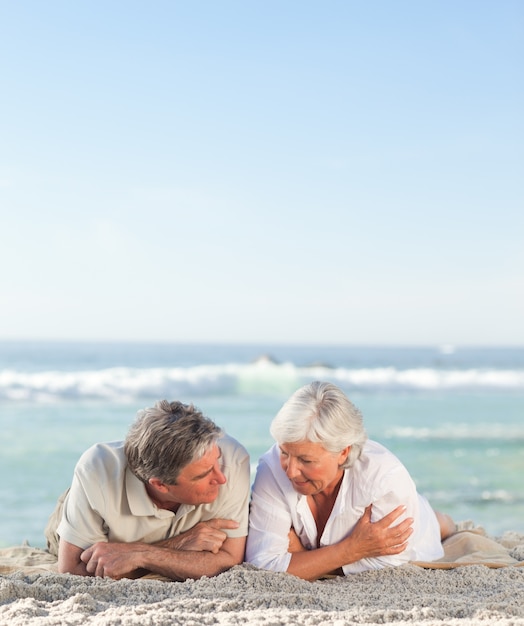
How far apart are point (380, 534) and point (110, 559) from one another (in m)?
1.08

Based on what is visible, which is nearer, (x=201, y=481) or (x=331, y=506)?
(x=201, y=481)

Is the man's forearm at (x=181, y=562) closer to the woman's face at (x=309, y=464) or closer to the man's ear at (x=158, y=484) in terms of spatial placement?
the man's ear at (x=158, y=484)

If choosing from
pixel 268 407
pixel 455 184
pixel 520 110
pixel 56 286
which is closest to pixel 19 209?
pixel 56 286

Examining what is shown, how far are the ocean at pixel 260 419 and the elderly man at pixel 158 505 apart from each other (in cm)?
189

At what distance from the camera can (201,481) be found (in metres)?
2.75

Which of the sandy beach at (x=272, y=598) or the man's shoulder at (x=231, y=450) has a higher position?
the man's shoulder at (x=231, y=450)

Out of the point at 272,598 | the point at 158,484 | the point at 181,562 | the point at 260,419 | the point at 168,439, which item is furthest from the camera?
the point at 260,419

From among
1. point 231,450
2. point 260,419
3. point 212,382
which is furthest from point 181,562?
point 212,382

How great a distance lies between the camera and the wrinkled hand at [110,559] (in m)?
2.82

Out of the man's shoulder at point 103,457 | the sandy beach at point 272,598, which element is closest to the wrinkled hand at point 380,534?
the sandy beach at point 272,598

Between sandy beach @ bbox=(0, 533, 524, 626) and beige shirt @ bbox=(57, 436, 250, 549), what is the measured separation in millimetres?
219

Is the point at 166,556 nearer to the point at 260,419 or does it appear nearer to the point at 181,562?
the point at 181,562

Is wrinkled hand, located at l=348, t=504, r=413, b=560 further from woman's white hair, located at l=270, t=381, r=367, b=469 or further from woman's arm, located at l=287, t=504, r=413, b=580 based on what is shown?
woman's white hair, located at l=270, t=381, r=367, b=469

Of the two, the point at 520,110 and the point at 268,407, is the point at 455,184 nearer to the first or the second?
the point at 520,110
